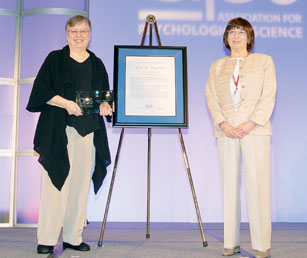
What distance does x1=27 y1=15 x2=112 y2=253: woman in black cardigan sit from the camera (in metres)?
2.71

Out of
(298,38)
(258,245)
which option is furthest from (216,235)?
(298,38)

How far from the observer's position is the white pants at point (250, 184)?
2.55 m

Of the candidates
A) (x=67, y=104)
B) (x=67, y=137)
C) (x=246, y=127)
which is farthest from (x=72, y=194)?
(x=246, y=127)

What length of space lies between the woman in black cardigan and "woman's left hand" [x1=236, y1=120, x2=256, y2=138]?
89 centimetres

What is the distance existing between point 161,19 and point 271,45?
1.31m

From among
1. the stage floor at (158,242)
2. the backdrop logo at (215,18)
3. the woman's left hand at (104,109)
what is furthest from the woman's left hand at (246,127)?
the backdrop logo at (215,18)

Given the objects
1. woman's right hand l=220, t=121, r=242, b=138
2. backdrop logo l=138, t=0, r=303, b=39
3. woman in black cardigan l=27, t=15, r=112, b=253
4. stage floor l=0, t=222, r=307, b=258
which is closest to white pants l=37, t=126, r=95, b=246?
woman in black cardigan l=27, t=15, r=112, b=253

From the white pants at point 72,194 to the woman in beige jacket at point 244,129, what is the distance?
2.90 feet

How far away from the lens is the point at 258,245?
2535mm

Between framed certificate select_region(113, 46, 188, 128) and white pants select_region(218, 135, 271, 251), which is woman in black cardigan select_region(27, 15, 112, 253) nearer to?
framed certificate select_region(113, 46, 188, 128)

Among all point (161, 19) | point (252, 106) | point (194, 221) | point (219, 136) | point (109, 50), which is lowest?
point (194, 221)

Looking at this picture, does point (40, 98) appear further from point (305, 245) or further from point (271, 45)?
point (271, 45)

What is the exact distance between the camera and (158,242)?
326 cm

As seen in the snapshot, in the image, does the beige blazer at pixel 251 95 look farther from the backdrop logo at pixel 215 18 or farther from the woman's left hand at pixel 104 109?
the backdrop logo at pixel 215 18
